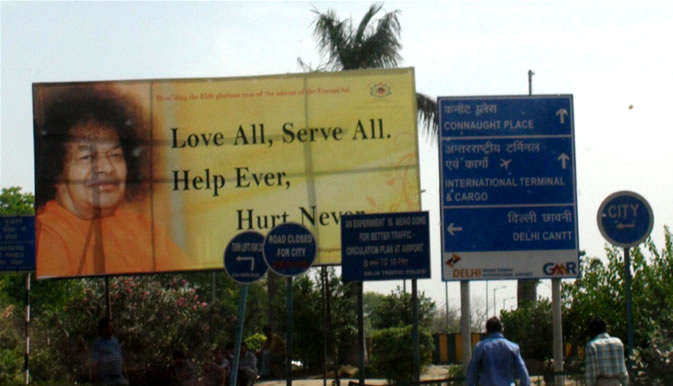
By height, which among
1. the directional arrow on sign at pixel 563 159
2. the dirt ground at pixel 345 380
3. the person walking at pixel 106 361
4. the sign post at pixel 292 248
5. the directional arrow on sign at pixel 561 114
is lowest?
the dirt ground at pixel 345 380

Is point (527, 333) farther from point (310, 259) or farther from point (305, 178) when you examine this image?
Result: point (310, 259)

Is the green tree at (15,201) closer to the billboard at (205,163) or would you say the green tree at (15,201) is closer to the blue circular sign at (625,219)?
the billboard at (205,163)

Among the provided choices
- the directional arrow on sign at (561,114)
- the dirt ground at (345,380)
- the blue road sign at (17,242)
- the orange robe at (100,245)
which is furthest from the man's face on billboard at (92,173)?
the directional arrow on sign at (561,114)

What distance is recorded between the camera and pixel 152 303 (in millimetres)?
25578

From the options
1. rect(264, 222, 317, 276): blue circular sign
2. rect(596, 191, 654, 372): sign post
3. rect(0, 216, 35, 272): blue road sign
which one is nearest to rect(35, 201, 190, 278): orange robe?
rect(0, 216, 35, 272): blue road sign

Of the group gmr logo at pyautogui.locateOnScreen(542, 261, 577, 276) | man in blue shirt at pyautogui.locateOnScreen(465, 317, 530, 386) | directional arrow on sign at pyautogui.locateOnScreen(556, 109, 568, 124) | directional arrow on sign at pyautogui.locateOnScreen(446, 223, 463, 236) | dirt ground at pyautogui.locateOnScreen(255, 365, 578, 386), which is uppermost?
directional arrow on sign at pyautogui.locateOnScreen(556, 109, 568, 124)

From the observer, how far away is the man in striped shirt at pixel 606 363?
1054cm

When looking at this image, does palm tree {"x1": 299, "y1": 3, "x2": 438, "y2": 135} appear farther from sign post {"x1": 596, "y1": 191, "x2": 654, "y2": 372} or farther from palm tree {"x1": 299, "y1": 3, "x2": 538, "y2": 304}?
sign post {"x1": 596, "y1": 191, "x2": 654, "y2": 372}

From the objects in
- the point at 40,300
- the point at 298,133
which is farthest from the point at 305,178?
the point at 40,300

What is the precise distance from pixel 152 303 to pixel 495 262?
13.5 m

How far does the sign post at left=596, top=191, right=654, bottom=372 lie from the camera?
1183 centimetres

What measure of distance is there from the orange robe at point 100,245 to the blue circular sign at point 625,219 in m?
8.57

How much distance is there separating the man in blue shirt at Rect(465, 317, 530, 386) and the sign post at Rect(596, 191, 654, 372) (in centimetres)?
238

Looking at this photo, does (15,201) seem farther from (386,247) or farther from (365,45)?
(386,247)
